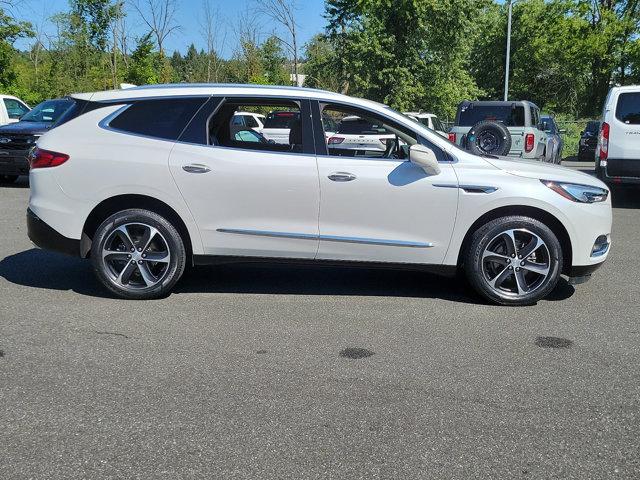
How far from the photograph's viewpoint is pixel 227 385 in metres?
3.81

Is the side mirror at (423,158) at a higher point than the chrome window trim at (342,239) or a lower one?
higher

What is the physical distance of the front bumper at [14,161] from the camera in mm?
12586

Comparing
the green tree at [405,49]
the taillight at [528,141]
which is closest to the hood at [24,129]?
the taillight at [528,141]

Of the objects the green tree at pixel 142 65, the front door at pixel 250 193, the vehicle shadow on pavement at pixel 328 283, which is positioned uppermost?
the green tree at pixel 142 65

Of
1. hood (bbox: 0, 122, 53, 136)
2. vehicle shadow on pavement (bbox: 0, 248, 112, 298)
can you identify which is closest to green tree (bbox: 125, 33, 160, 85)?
hood (bbox: 0, 122, 53, 136)

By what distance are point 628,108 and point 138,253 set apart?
8914 millimetres

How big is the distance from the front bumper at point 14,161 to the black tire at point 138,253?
8.23 metres

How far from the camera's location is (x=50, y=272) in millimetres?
6379

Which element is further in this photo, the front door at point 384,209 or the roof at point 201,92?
the roof at point 201,92

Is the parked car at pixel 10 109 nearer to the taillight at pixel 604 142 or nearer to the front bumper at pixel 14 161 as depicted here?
the front bumper at pixel 14 161

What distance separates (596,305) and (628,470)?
9.29 feet

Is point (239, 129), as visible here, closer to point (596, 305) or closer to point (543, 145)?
point (596, 305)

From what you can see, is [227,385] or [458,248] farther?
[458,248]

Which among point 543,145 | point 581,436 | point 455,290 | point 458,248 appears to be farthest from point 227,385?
point 543,145
